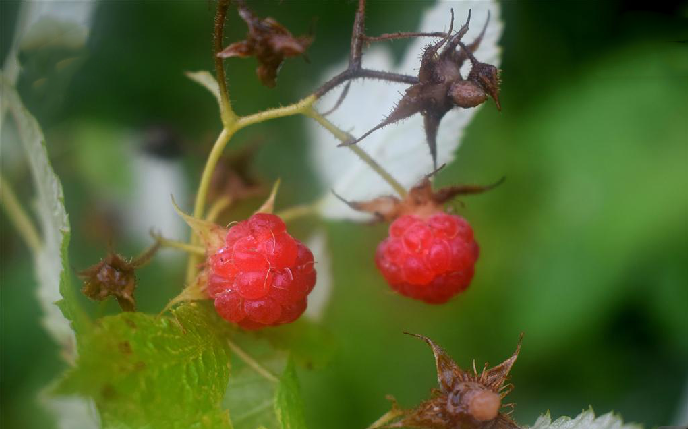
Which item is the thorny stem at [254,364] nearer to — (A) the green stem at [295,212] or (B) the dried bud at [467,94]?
(A) the green stem at [295,212]

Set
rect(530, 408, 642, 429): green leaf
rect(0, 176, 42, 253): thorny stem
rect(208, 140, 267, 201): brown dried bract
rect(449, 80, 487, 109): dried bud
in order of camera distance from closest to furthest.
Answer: rect(449, 80, 487, 109): dried bud
rect(530, 408, 642, 429): green leaf
rect(0, 176, 42, 253): thorny stem
rect(208, 140, 267, 201): brown dried bract

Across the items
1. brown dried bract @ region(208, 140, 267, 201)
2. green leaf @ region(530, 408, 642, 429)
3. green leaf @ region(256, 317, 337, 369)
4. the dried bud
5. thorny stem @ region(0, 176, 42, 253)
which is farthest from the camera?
brown dried bract @ region(208, 140, 267, 201)

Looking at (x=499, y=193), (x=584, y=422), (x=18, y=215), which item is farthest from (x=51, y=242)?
(x=499, y=193)

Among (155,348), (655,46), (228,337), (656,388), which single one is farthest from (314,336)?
(655,46)

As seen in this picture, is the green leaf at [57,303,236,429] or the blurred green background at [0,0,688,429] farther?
the blurred green background at [0,0,688,429]

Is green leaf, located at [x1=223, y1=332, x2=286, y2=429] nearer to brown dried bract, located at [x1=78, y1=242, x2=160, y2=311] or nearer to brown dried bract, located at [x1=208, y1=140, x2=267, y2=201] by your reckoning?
brown dried bract, located at [x1=78, y1=242, x2=160, y2=311]

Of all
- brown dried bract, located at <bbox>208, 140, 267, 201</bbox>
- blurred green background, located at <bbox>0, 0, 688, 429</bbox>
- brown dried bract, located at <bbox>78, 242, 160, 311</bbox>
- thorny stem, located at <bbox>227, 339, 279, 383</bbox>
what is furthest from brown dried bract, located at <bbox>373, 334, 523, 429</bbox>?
brown dried bract, located at <bbox>208, 140, 267, 201</bbox>
